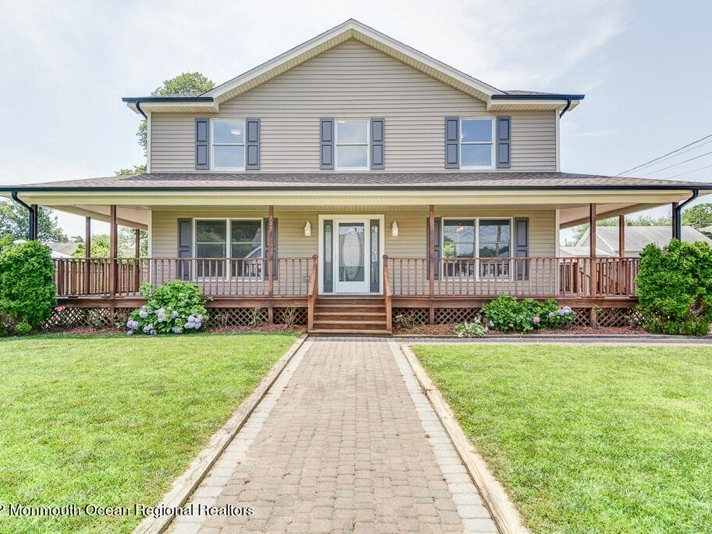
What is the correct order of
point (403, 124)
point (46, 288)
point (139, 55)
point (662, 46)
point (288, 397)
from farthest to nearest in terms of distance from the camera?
1. point (662, 46)
2. point (139, 55)
3. point (403, 124)
4. point (46, 288)
5. point (288, 397)

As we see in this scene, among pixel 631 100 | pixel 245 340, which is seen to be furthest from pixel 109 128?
pixel 631 100

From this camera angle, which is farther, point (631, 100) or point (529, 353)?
point (631, 100)

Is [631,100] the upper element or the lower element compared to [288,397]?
upper

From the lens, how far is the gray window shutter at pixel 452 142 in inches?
479

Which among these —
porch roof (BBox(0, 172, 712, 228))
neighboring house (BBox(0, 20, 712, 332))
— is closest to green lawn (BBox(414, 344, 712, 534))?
porch roof (BBox(0, 172, 712, 228))

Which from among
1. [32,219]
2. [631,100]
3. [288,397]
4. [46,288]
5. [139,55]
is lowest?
[288,397]

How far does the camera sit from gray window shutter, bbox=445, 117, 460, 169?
12.2 m

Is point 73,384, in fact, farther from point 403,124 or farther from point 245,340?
point 403,124

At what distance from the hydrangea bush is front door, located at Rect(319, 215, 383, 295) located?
3925mm

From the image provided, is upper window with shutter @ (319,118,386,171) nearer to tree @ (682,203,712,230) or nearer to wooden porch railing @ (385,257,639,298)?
wooden porch railing @ (385,257,639,298)

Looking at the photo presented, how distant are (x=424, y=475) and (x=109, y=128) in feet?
94.6

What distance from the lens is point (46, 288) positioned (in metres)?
9.34

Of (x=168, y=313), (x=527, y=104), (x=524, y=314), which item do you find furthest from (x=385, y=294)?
(x=527, y=104)

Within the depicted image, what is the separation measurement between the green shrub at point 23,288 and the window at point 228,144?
557 cm
